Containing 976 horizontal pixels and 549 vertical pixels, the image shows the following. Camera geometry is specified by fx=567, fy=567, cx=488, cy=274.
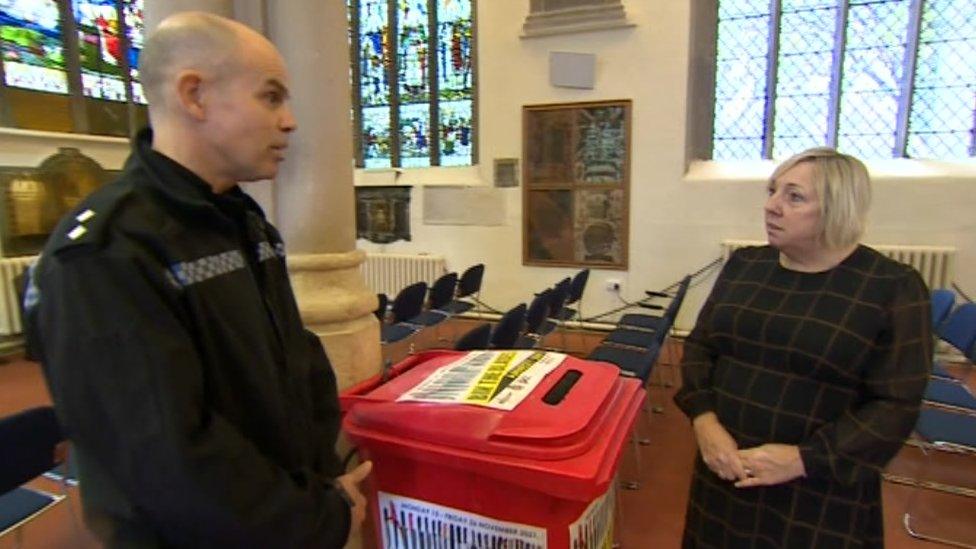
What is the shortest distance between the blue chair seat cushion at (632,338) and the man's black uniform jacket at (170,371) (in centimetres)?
325

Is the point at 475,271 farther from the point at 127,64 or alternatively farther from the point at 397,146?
the point at 127,64

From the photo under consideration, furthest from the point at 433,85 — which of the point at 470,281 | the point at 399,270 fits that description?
the point at 470,281

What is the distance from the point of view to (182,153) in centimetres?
87

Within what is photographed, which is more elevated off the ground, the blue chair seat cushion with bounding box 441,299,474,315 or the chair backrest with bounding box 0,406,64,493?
the chair backrest with bounding box 0,406,64,493

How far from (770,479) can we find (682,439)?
2.31m

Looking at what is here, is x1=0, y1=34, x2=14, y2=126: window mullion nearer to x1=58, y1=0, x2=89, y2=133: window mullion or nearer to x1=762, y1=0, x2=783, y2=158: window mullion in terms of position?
x1=58, y1=0, x2=89, y2=133: window mullion

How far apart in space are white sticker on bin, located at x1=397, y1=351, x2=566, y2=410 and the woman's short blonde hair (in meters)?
0.67

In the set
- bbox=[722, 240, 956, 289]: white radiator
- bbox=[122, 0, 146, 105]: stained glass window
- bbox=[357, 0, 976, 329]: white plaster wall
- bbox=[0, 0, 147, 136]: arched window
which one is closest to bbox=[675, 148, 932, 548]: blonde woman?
bbox=[722, 240, 956, 289]: white radiator

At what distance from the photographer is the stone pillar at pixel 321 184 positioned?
1.55m

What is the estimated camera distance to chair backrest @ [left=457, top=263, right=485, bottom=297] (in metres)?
5.61

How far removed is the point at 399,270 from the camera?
270 inches

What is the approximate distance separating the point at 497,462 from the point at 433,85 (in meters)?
6.58

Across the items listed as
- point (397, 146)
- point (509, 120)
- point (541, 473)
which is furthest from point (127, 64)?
point (541, 473)

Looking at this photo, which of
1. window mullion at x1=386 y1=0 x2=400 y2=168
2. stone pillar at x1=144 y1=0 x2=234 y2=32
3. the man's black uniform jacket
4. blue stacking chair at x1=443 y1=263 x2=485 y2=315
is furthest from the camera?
window mullion at x1=386 y1=0 x2=400 y2=168
